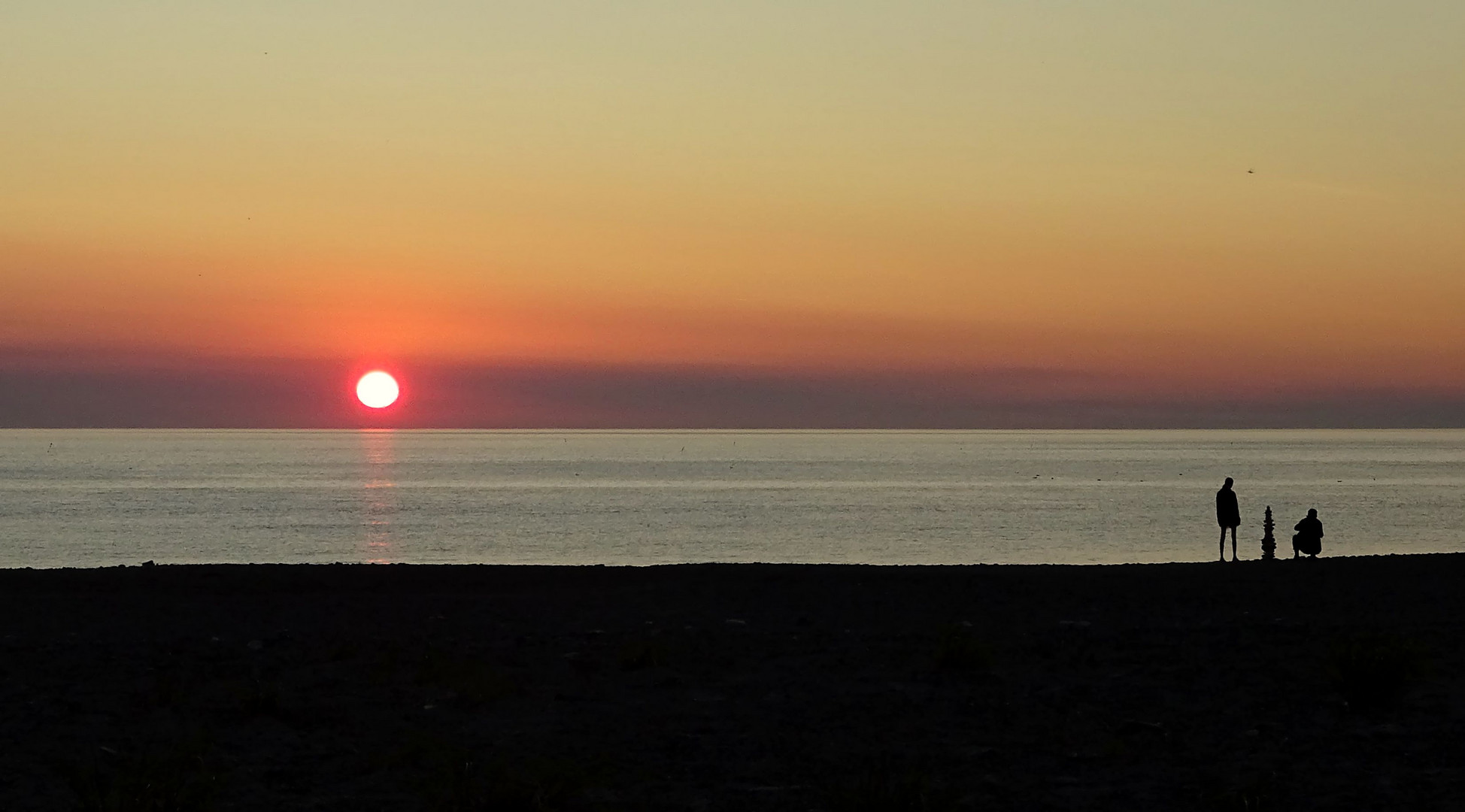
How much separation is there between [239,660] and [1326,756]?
10.0 metres

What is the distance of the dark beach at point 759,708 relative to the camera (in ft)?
30.9

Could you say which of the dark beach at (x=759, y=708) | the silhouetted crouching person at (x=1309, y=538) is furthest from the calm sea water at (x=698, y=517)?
the dark beach at (x=759, y=708)

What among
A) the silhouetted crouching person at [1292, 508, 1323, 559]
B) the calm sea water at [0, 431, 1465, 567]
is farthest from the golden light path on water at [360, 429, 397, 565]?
the silhouetted crouching person at [1292, 508, 1323, 559]

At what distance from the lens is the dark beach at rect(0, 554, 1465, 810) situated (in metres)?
9.43

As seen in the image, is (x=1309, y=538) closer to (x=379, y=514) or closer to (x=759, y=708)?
(x=759, y=708)

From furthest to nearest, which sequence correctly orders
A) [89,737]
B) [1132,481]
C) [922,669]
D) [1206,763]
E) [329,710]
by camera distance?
[1132,481] → [922,669] → [329,710] → [89,737] → [1206,763]

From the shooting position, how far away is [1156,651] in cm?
1353

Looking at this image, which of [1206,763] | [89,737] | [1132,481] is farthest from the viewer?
[1132,481]

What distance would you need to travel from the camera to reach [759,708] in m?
11.9

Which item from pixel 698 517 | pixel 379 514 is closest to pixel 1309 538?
pixel 698 517

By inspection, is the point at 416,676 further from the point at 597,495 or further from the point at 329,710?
the point at 597,495

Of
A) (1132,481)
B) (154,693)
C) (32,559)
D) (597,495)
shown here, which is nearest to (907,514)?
(597,495)

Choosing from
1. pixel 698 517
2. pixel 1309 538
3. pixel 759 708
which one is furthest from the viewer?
pixel 698 517

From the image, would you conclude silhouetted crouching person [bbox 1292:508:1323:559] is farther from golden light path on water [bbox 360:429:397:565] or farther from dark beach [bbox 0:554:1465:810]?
golden light path on water [bbox 360:429:397:565]
